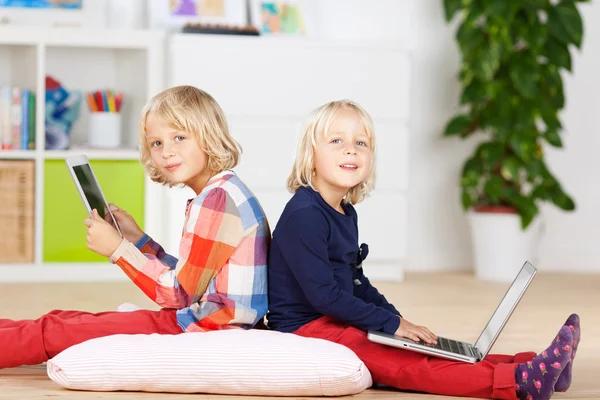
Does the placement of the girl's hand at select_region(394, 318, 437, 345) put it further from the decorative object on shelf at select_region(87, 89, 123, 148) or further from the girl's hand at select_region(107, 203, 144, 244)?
the decorative object on shelf at select_region(87, 89, 123, 148)

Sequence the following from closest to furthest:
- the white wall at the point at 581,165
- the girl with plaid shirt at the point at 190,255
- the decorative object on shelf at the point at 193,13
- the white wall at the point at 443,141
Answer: the girl with plaid shirt at the point at 190,255 → the decorative object on shelf at the point at 193,13 → the white wall at the point at 443,141 → the white wall at the point at 581,165

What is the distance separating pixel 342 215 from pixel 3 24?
222 cm

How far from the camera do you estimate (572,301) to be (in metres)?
3.82

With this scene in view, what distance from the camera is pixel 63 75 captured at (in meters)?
4.39

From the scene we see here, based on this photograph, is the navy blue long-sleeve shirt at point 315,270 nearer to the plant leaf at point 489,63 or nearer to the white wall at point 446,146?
the plant leaf at point 489,63

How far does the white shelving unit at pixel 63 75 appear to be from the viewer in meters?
4.03

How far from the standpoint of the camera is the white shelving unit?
13.2 ft

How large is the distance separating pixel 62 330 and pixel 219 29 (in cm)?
208

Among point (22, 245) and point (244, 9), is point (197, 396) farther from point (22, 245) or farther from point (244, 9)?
point (244, 9)

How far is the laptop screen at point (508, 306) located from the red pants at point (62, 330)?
2.23 feet

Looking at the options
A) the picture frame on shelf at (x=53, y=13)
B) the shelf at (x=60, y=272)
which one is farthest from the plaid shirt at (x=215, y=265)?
the picture frame on shelf at (x=53, y=13)

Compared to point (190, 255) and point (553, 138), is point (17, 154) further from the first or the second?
point (553, 138)

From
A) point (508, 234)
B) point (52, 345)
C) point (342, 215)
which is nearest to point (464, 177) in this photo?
point (508, 234)

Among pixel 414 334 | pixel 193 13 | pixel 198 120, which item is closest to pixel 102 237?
pixel 198 120
